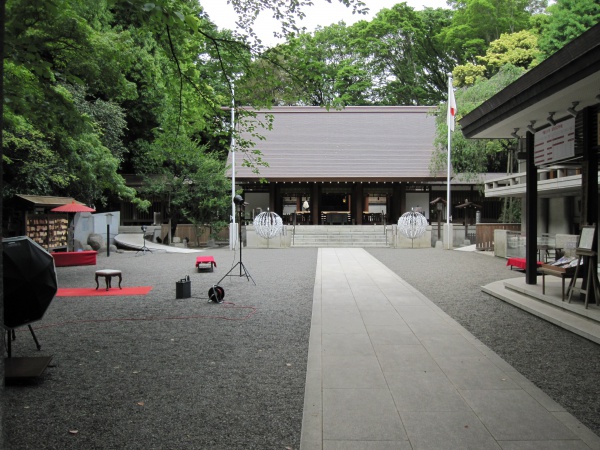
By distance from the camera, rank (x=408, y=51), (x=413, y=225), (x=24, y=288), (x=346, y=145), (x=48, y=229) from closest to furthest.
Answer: (x=24, y=288) < (x=48, y=229) < (x=413, y=225) < (x=346, y=145) < (x=408, y=51)

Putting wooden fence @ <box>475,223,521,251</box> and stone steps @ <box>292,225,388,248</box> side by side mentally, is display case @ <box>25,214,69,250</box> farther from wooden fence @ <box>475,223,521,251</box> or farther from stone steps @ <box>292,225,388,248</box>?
wooden fence @ <box>475,223,521,251</box>

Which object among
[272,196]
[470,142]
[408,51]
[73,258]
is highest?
[408,51]

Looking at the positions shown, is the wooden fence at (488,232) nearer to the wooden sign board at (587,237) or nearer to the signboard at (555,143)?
the signboard at (555,143)

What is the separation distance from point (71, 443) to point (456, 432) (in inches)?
99.8

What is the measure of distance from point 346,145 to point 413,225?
962 centimetres

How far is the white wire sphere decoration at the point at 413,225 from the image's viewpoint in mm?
19438

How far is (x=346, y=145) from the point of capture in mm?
27328

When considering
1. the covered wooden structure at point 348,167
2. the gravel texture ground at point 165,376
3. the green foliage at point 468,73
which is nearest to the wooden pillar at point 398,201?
the covered wooden structure at point 348,167

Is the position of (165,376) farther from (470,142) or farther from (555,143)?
(470,142)

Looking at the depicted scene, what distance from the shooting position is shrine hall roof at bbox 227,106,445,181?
2470 centimetres

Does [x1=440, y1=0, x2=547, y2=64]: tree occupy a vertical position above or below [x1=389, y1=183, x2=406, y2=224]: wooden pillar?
above

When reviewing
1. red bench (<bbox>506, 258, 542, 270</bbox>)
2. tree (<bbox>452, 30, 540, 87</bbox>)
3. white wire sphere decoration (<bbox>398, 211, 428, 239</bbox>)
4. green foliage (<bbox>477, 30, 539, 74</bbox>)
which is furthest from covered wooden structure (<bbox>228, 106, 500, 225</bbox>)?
red bench (<bbox>506, 258, 542, 270</bbox>)

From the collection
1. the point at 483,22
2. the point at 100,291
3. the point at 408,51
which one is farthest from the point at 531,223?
the point at 408,51

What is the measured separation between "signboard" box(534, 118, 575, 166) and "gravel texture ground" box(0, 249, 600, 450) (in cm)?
264
